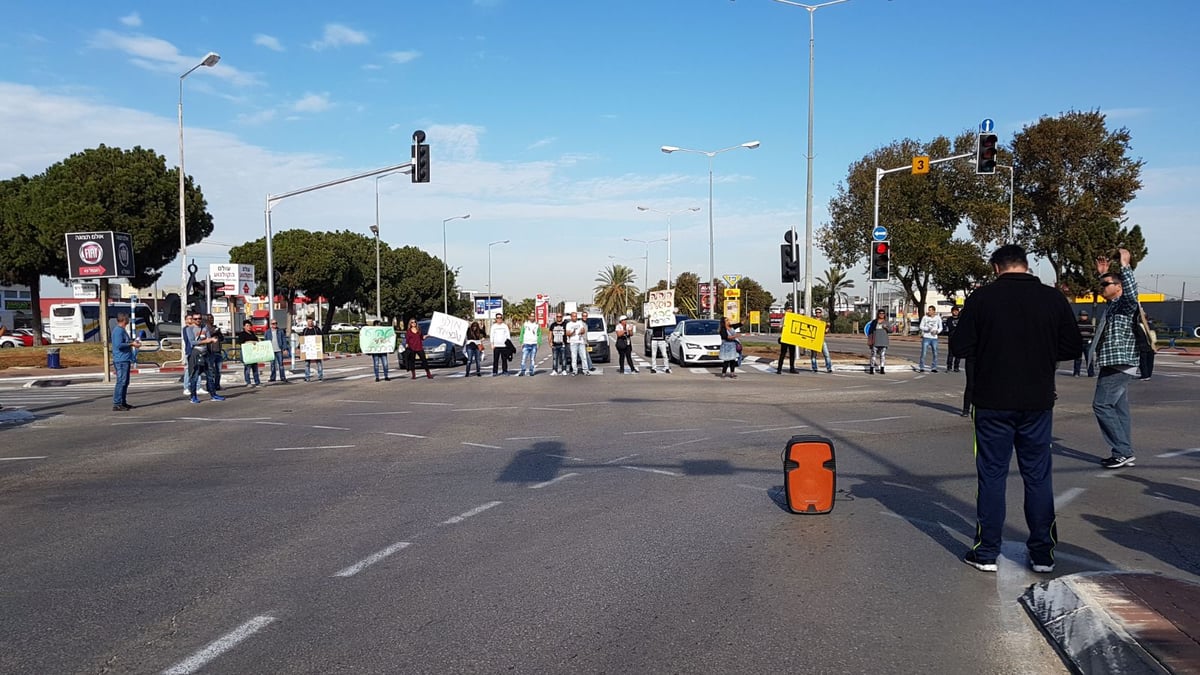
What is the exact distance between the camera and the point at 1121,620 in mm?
4254

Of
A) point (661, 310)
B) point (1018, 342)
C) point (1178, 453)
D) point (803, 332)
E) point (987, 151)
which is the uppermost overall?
point (987, 151)

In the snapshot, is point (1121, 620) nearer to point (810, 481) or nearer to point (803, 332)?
point (810, 481)

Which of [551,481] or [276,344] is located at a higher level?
[276,344]

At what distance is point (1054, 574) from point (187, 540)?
5.98 meters

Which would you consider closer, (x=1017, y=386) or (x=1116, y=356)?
(x=1017, y=386)

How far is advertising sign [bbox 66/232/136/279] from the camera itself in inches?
877

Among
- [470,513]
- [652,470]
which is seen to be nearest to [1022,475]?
[470,513]

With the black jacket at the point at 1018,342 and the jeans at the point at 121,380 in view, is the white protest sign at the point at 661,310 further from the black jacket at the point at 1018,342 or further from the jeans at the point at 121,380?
the black jacket at the point at 1018,342

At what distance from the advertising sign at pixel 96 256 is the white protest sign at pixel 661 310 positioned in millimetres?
16569

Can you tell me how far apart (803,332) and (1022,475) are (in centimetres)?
1835

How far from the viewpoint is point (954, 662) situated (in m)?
4.09

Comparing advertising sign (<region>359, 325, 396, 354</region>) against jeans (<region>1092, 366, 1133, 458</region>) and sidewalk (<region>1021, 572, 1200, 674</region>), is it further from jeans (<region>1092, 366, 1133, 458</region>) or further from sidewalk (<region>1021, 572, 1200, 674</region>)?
sidewalk (<region>1021, 572, 1200, 674</region>)

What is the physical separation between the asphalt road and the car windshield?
15.2 m

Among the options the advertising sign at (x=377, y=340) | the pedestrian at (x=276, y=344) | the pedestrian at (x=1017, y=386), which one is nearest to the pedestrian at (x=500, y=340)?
the advertising sign at (x=377, y=340)
